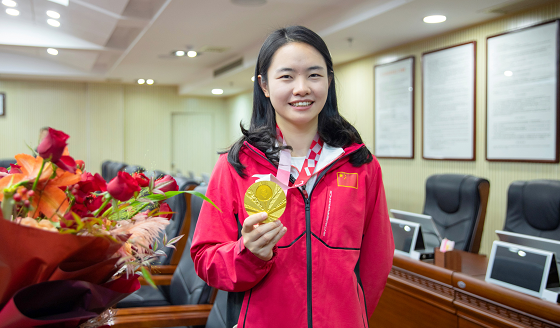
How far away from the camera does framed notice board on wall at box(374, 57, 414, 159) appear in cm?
462

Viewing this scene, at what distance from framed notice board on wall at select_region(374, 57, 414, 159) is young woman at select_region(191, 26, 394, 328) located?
3.65m

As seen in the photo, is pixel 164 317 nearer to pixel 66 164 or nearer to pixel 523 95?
pixel 66 164

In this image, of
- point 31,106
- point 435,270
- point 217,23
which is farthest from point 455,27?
point 31,106

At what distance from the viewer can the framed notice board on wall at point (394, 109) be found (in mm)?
4617

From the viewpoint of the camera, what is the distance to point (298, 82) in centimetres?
109

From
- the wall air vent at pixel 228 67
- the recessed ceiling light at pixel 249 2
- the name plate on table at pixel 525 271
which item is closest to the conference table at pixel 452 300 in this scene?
the name plate on table at pixel 525 271

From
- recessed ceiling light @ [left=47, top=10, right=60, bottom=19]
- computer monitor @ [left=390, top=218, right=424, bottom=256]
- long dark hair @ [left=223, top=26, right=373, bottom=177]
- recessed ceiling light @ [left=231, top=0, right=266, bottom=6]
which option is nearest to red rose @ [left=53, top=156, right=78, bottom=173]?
long dark hair @ [left=223, top=26, right=373, bottom=177]

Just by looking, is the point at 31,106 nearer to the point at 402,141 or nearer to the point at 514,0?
the point at 402,141

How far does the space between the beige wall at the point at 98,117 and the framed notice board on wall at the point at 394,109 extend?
15.9 ft

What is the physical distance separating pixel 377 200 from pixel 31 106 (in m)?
9.04

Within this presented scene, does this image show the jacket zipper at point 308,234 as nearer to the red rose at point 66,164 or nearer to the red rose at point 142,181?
the red rose at point 142,181

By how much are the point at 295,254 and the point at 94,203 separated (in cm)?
52

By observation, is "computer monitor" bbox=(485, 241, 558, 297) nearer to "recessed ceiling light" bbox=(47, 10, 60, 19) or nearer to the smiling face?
the smiling face

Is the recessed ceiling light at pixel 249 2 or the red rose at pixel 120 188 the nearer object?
the red rose at pixel 120 188
